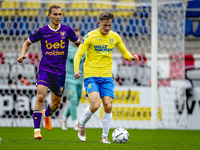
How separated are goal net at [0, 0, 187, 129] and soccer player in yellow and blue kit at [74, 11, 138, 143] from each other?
3.54m

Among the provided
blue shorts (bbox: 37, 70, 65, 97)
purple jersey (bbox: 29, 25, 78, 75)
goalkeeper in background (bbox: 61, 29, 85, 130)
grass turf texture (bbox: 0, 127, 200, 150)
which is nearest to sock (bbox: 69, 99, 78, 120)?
goalkeeper in background (bbox: 61, 29, 85, 130)

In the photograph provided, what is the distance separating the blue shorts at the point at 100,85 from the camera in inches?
187

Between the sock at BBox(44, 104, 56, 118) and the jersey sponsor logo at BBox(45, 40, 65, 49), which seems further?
the sock at BBox(44, 104, 56, 118)

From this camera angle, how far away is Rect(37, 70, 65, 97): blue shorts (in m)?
5.10

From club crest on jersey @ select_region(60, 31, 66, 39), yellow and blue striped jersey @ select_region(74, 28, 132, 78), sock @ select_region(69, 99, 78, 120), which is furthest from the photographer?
sock @ select_region(69, 99, 78, 120)

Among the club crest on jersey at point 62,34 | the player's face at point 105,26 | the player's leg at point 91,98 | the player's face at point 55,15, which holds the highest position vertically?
the player's face at point 55,15

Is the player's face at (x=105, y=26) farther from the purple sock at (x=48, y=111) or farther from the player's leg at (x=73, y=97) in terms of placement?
the player's leg at (x=73, y=97)

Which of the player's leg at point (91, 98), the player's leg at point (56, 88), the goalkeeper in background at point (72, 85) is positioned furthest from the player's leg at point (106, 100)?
the goalkeeper in background at point (72, 85)

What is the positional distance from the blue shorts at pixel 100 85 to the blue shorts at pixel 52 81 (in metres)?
0.64

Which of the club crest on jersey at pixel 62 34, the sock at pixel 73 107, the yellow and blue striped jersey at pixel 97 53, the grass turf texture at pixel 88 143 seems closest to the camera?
the grass turf texture at pixel 88 143

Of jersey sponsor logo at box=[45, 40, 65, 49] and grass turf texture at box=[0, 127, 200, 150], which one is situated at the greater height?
jersey sponsor logo at box=[45, 40, 65, 49]

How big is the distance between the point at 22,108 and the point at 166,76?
147 inches

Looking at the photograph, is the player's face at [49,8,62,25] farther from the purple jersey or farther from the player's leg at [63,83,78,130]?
the player's leg at [63,83,78,130]

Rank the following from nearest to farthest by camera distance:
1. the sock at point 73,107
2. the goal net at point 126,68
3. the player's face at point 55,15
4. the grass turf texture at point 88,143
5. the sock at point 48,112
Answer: the grass turf texture at point 88,143 < the player's face at point 55,15 < the sock at point 48,112 < the sock at point 73,107 < the goal net at point 126,68
